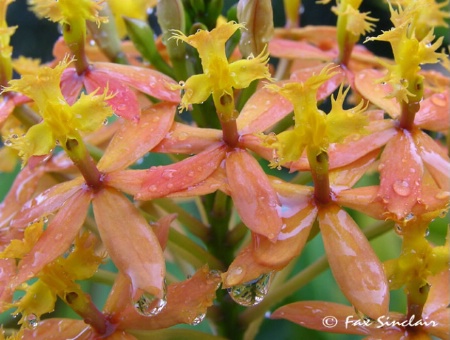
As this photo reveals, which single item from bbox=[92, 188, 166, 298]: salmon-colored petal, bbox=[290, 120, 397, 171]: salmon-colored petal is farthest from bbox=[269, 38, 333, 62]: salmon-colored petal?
bbox=[92, 188, 166, 298]: salmon-colored petal

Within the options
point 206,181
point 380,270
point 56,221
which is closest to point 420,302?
point 380,270

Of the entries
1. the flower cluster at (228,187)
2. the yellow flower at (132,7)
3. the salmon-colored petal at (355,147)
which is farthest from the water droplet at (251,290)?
the yellow flower at (132,7)

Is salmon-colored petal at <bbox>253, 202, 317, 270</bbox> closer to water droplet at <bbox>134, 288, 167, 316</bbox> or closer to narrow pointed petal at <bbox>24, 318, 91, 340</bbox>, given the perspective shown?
water droplet at <bbox>134, 288, 167, 316</bbox>

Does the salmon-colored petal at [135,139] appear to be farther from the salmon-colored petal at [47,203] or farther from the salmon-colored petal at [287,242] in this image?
the salmon-colored petal at [287,242]

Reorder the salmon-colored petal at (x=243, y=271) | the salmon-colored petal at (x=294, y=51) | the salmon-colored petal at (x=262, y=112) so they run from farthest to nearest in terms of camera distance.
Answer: the salmon-colored petal at (x=294, y=51) < the salmon-colored petal at (x=262, y=112) < the salmon-colored petal at (x=243, y=271)

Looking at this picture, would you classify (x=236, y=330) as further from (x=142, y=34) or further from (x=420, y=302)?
(x=142, y=34)

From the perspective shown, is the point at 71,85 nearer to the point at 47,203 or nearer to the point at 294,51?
the point at 47,203
